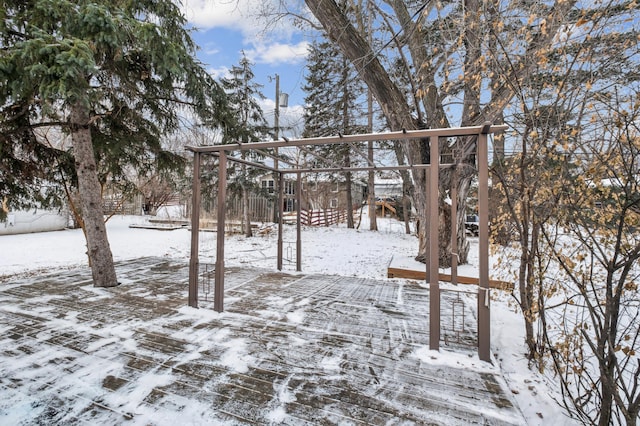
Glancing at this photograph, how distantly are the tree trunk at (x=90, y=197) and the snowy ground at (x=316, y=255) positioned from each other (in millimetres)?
2772

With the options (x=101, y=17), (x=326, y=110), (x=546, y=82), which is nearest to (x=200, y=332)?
(x=101, y=17)

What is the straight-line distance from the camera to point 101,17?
335cm

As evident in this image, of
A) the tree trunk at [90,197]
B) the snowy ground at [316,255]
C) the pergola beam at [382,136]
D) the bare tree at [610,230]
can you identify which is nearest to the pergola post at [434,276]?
the pergola beam at [382,136]

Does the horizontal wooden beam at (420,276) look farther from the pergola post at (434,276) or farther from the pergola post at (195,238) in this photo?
the pergola post at (195,238)

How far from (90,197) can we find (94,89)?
1676 mm

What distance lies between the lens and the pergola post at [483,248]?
2.71 metres

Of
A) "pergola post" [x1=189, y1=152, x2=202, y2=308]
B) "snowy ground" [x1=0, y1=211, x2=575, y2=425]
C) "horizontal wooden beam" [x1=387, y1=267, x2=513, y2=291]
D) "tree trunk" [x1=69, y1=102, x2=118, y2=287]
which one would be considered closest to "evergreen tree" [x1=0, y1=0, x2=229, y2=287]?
"tree trunk" [x1=69, y1=102, x2=118, y2=287]

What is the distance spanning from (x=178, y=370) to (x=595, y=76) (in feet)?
13.9

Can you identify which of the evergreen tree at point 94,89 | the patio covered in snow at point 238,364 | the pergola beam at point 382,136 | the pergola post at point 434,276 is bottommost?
the patio covered in snow at point 238,364

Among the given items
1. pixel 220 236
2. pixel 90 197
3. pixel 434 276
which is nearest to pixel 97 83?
pixel 90 197

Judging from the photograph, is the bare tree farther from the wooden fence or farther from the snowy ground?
the wooden fence

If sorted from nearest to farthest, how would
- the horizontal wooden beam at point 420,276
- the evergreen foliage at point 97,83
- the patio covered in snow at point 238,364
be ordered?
the patio covered in snow at point 238,364 → the evergreen foliage at point 97,83 → the horizontal wooden beam at point 420,276

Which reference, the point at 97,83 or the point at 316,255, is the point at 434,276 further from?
the point at 316,255

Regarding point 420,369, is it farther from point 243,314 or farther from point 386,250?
point 386,250
